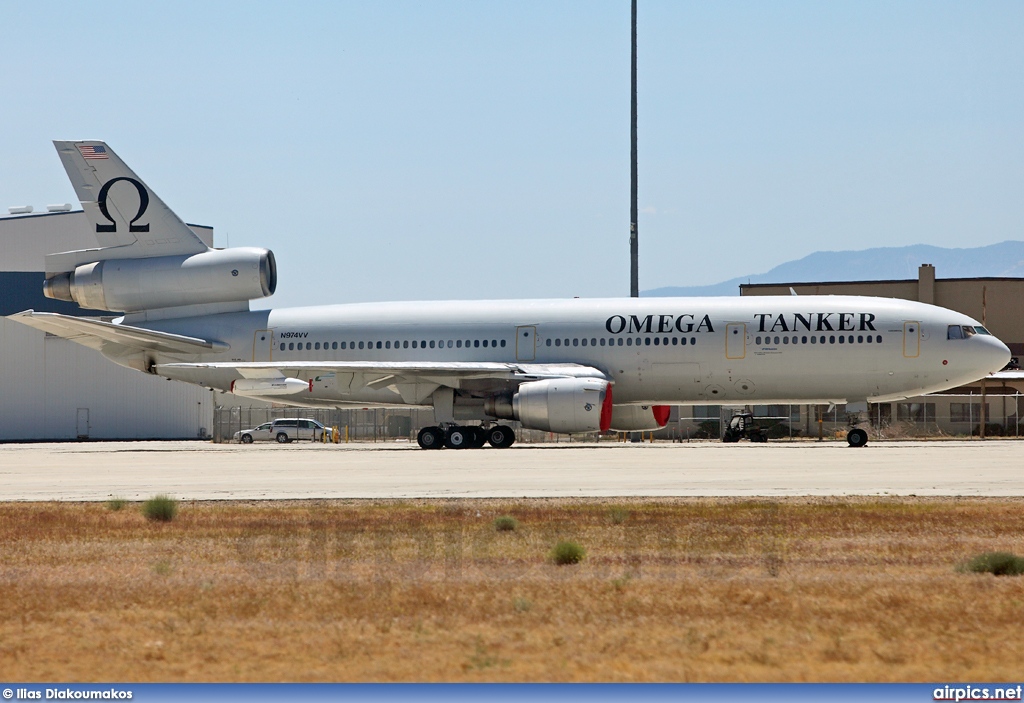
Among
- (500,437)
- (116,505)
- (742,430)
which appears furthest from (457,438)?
(116,505)

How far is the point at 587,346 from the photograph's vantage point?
35.3 m

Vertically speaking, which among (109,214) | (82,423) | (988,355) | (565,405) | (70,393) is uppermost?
(109,214)

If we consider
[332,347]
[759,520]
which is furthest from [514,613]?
[332,347]

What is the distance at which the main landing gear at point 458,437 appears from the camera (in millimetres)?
35656

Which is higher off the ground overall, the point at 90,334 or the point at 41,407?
the point at 90,334

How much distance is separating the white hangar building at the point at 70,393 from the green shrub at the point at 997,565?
56.2 metres

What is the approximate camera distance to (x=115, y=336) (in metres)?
36.9

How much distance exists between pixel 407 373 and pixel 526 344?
3.73 m

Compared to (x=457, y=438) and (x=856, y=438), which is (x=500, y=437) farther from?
(x=856, y=438)

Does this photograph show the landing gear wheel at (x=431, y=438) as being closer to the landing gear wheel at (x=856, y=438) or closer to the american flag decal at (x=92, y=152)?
the landing gear wheel at (x=856, y=438)

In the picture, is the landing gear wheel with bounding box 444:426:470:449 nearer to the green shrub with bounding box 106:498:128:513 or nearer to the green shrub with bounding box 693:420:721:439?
the green shrub with bounding box 106:498:128:513

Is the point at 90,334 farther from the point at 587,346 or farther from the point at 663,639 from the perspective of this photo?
the point at 663,639

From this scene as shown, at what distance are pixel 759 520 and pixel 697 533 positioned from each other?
1.37 m

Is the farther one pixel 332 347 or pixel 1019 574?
pixel 332 347
